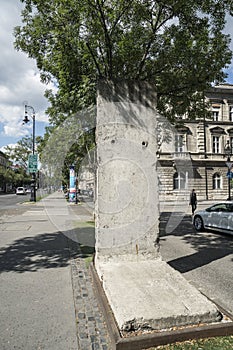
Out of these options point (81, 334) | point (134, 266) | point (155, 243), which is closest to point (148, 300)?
point (81, 334)

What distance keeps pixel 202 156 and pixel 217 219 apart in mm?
26134

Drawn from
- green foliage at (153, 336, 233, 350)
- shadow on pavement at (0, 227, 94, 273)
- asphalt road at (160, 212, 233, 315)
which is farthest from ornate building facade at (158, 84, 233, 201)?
green foliage at (153, 336, 233, 350)

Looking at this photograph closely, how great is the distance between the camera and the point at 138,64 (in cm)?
899

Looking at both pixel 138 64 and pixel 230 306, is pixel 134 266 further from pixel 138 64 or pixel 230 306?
pixel 138 64

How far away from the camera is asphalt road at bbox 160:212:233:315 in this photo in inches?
202

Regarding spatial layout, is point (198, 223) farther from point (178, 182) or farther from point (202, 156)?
point (202, 156)

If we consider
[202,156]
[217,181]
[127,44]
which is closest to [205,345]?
[127,44]

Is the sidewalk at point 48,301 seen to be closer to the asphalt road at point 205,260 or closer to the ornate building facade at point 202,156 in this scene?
the asphalt road at point 205,260

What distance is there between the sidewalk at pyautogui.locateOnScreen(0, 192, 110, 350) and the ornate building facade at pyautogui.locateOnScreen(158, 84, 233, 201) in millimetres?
27292

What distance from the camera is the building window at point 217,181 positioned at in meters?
36.8

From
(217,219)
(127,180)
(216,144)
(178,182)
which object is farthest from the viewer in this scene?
(216,144)

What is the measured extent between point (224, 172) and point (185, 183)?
5.73 metres

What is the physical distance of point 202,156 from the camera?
36.3m

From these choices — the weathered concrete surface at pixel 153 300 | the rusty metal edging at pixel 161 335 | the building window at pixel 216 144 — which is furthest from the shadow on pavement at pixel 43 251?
the building window at pixel 216 144
